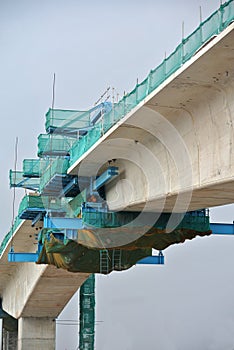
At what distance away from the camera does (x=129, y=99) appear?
68.5ft

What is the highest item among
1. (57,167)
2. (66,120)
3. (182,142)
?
(66,120)

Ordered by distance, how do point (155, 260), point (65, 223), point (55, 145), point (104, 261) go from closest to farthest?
point (65, 223) < point (55, 145) < point (104, 261) < point (155, 260)

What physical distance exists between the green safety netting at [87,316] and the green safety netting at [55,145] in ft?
91.9

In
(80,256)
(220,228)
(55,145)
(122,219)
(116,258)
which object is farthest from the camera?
(80,256)

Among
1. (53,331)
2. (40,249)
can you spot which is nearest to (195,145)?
(40,249)

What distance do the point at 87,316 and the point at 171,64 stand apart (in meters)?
40.3

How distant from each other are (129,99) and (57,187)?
10.1m

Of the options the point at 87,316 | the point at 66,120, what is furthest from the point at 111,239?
the point at 87,316

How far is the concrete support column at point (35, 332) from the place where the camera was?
5581 centimetres

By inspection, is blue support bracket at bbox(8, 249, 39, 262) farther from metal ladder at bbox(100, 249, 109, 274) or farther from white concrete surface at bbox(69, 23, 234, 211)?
white concrete surface at bbox(69, 23, 234, 211)

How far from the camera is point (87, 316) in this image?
184 ft

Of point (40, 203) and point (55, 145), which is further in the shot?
point (40, 203)

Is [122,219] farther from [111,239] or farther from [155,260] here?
[155,260]

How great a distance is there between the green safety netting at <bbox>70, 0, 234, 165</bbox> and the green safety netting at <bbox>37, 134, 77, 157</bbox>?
4.80m
